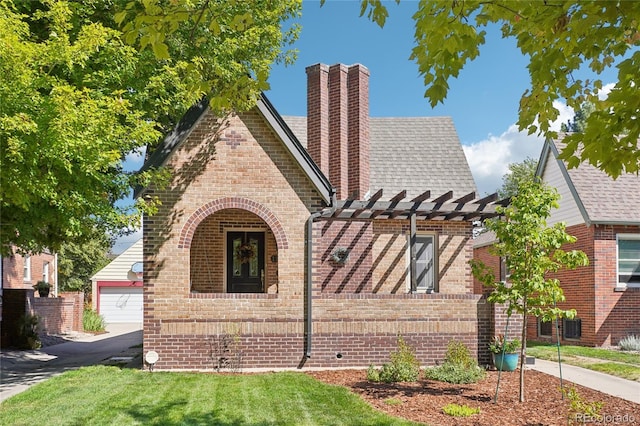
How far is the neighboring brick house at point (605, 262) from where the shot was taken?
674 inches

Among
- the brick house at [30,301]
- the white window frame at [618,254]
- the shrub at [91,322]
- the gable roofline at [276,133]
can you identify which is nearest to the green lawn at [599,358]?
the white window frame at [618,254]

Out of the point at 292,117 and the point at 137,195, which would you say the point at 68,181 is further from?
the point at 292,117

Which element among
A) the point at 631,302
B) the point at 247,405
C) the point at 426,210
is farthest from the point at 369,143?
the point at 247,405

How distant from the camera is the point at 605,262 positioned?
17281mm

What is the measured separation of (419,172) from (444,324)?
6.06m

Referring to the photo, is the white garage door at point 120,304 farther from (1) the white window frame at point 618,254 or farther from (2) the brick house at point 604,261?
(1) the white window frame at point 618,254

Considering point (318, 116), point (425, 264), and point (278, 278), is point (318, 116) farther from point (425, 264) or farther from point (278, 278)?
point (278, 278)

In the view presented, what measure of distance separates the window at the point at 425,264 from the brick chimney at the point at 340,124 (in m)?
2.30

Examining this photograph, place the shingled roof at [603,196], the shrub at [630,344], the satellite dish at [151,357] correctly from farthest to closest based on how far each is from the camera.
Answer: the shingled roof at [603,196]
the shrub at [630,344]
the satellite dish at [151,357]

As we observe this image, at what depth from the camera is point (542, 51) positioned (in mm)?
4652

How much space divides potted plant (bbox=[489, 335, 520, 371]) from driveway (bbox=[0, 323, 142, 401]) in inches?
316

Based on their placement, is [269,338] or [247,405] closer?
[247,405]

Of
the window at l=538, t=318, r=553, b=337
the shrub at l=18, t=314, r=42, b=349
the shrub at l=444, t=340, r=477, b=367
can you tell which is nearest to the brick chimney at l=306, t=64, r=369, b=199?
the shrub at l=444, t=340, r=477, b=367

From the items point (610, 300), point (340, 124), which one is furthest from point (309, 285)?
point (610, 300)
